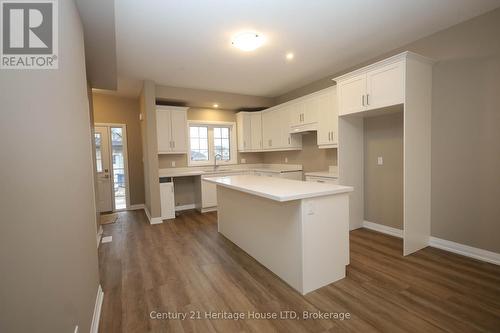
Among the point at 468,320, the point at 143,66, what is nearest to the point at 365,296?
the point at 468,320

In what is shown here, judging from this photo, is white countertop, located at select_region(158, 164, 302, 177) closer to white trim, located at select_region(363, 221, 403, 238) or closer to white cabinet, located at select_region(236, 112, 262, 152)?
white cabinet, located at select_region(236, 112, 262, 152)

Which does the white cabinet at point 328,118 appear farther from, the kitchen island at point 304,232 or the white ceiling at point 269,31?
the kitchen island at point 304,232

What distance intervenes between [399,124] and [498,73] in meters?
1.09

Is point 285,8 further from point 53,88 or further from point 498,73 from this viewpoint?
point 498,73

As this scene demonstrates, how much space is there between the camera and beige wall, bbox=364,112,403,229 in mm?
3505

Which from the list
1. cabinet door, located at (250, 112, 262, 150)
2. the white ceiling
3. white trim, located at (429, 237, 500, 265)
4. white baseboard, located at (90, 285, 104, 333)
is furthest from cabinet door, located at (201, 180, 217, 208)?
white trim, located at (429, 237, 500, 265)

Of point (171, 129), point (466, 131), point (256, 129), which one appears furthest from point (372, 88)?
point (171, 129)

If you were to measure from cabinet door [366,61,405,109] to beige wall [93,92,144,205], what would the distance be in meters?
5.24

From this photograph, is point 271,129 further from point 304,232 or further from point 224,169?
point 304,232

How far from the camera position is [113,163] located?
5766 millimetres

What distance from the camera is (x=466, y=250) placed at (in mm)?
2865

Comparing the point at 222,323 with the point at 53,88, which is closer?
the point at 53,88

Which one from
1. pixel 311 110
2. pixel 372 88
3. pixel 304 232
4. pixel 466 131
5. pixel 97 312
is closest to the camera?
pixel 97 312

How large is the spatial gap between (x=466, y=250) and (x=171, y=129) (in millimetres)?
5219
